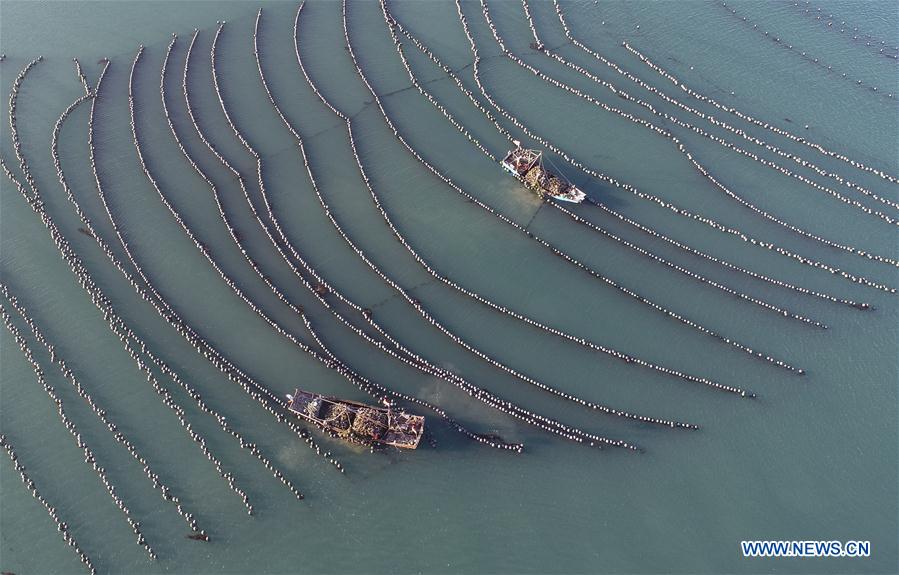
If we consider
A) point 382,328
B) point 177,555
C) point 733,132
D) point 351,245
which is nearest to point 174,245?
point 351,245

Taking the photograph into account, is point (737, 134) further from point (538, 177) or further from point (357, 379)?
point (357, 379)

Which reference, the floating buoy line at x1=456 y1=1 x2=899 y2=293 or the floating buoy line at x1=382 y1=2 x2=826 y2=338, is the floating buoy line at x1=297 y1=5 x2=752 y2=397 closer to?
the floating buoy line at x1=382 y1=2 x2=826 y2=338

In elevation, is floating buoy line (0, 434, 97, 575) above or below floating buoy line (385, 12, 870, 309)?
below

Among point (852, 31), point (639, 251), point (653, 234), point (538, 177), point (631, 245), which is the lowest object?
point (639, 251)

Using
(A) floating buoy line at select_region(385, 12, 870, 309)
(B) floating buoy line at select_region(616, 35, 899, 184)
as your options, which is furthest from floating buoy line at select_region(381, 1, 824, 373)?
(B) floating buoy line at select_region(616, 35, 899, 184)

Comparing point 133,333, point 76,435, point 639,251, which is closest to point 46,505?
point 76,435

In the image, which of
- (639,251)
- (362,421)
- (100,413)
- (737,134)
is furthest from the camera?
(737,134)

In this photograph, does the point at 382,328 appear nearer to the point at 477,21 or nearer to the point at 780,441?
the point at 780,441
